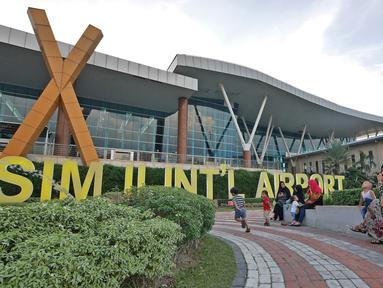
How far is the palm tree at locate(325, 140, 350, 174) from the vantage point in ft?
115

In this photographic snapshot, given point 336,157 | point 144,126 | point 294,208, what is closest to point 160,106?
point 144,126

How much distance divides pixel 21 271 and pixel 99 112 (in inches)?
1144

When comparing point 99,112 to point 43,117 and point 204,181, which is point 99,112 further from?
point 204,181

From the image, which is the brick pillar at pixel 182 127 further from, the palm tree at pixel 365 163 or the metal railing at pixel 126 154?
the palm tree at pixel 365 163

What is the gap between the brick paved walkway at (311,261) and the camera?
4168mm

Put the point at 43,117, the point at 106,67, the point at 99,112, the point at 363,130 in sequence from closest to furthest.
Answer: the point at 43,117, the point at 106,67, the point at 99,112, the point at 363,130

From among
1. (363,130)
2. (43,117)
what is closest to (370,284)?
(43,117)

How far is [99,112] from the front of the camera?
29297 mm

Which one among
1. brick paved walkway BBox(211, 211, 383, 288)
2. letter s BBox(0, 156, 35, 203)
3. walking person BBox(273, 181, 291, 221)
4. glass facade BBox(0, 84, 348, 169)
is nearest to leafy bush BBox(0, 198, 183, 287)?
brick paved walkway BBox(211, 211, 383, 288)

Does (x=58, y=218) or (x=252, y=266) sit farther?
(x=252, y=266)

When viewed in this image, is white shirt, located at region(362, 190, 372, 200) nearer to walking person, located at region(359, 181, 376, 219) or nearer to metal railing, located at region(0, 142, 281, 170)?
walking person, located at region(359, 181, 376, 219)

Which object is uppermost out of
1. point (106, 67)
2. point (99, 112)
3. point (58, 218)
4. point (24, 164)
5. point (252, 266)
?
point (106, 67)

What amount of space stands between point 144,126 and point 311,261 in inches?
1082

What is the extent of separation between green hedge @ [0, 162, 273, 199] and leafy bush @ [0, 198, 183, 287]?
13.9 meters
